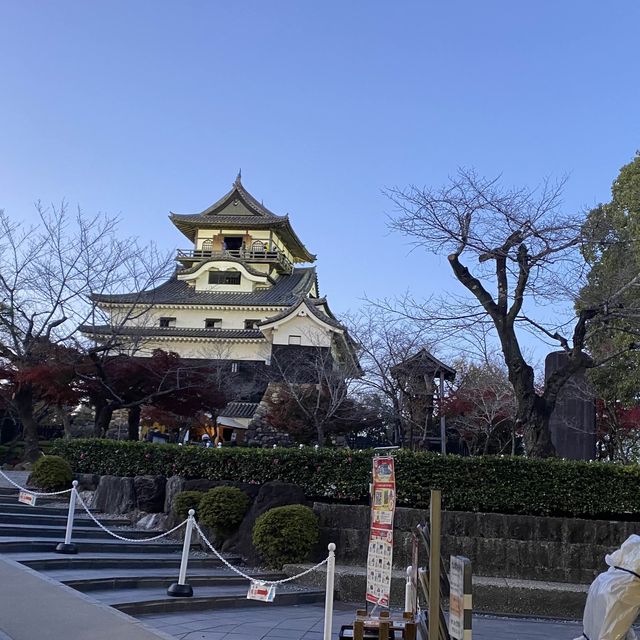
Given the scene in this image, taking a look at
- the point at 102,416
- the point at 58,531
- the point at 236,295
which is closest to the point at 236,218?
the point at 236,295

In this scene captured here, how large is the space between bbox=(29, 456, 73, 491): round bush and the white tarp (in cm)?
1392

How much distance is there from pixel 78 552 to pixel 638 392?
18454 mm

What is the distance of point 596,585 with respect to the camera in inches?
205

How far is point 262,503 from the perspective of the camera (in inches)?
512

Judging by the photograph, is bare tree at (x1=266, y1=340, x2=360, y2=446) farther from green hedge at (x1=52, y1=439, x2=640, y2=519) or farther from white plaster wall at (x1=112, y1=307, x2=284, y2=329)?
white plaster wall at (x1=112, y1=307, x2=284, y2=329)

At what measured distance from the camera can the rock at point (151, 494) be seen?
15.0 metres

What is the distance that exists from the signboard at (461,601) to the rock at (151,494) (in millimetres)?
11283

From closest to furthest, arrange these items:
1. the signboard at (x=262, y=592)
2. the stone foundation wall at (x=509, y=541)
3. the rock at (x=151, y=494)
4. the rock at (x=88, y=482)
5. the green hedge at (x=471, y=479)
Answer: the signboard at (x=262, y=592) < the stone foundation wall at (x=509, y=541) < the green hedge at (x=471, y=479) < the rock at (x=151, y=494) < the rock at (x=88, y=482)

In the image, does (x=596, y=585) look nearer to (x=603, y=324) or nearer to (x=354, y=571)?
(x=354, y=571)

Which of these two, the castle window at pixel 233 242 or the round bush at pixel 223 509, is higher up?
the castle window at pixel 233 242

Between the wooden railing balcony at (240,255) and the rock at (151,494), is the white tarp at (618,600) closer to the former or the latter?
the rock at (151,494)

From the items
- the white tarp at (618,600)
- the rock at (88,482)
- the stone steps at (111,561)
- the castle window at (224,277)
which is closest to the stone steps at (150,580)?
the stone steps at (111,561)

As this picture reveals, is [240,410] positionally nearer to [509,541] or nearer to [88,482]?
[88,482]

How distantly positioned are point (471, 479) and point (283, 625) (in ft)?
16.5
